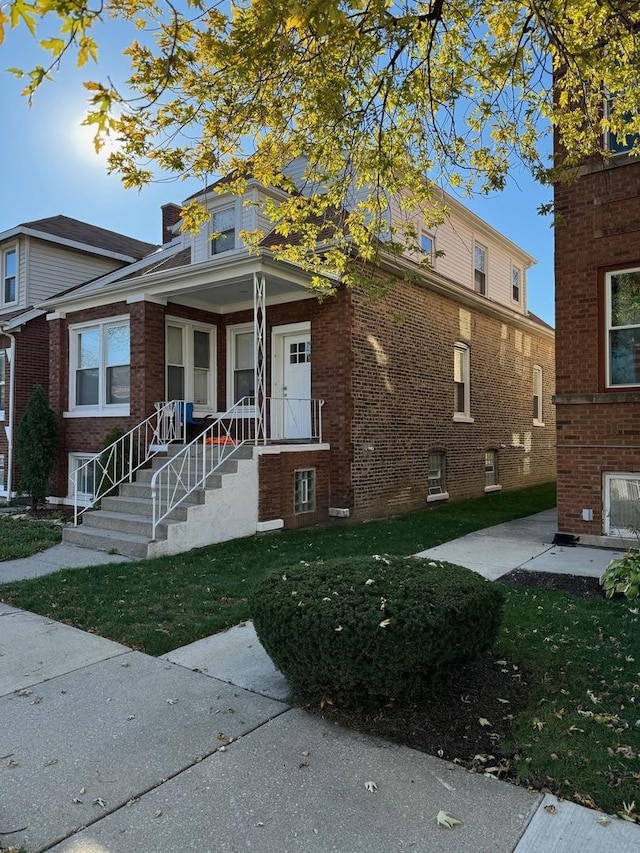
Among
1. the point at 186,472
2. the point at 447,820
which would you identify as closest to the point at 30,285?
the point at 186,472

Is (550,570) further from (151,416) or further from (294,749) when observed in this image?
(151,416)

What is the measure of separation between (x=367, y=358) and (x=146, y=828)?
900 centimetres

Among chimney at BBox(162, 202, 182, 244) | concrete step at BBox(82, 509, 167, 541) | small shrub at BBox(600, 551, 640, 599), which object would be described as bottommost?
concrete step at BBox(82, 509, 167, 541)

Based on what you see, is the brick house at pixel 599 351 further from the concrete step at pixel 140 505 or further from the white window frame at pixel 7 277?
the white window frame at pixel 7 277

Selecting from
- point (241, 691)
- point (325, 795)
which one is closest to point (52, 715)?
point (241, 691)

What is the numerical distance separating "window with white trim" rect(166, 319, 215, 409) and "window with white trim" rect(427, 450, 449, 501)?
4.90 metres

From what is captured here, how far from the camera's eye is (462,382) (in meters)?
14.4

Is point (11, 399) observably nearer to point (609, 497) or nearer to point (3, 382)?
point (3, 382)

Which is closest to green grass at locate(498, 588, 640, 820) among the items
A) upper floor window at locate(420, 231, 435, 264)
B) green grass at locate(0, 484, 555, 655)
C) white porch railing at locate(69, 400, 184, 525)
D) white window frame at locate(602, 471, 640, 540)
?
green grass at locate(0, 484, 555, 655)

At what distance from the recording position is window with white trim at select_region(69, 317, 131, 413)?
38.5 ft

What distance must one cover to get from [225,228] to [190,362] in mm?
2761

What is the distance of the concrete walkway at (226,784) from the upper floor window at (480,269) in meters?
13.6

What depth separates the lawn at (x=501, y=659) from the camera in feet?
9.61

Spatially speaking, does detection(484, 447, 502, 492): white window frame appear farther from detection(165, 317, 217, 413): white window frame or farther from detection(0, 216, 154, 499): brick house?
detection(0, 216, 154, 499): brick house
